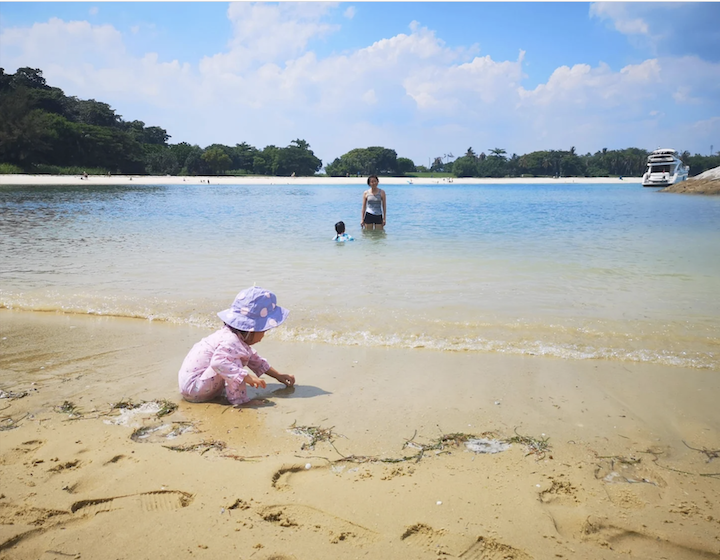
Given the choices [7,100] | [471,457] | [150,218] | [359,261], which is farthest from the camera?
[7,100]

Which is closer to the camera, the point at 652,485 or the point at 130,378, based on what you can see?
the point at 652,485

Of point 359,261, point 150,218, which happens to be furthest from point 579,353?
point 150,218

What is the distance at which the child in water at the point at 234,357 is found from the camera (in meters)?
3.58

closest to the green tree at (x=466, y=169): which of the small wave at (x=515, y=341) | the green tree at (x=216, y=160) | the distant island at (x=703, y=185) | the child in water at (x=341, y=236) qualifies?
the green tree at (x=216, y=160)

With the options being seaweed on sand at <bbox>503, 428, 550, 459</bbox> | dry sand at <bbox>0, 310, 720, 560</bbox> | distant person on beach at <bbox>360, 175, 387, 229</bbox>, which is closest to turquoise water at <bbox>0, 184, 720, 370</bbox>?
distant person on beach at <bbox>360, 175, 387, 229</bbox>

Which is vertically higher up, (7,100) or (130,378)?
(7,100)

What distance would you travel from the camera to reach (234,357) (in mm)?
3650

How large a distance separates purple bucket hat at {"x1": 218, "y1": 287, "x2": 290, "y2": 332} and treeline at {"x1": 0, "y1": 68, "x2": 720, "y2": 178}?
69.1 meters

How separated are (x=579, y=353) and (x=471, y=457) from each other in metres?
2.42

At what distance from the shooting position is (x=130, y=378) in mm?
4043

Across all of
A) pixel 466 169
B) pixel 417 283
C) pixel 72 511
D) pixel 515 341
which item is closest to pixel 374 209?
pixel 417 283

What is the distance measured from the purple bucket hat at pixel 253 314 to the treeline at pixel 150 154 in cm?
6908

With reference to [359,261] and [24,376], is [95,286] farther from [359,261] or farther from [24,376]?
[359,261]

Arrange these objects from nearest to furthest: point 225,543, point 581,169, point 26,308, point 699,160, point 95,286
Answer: point 225,543 → point 26,308 → point 95,286 → point 699,160 → point 581,169
